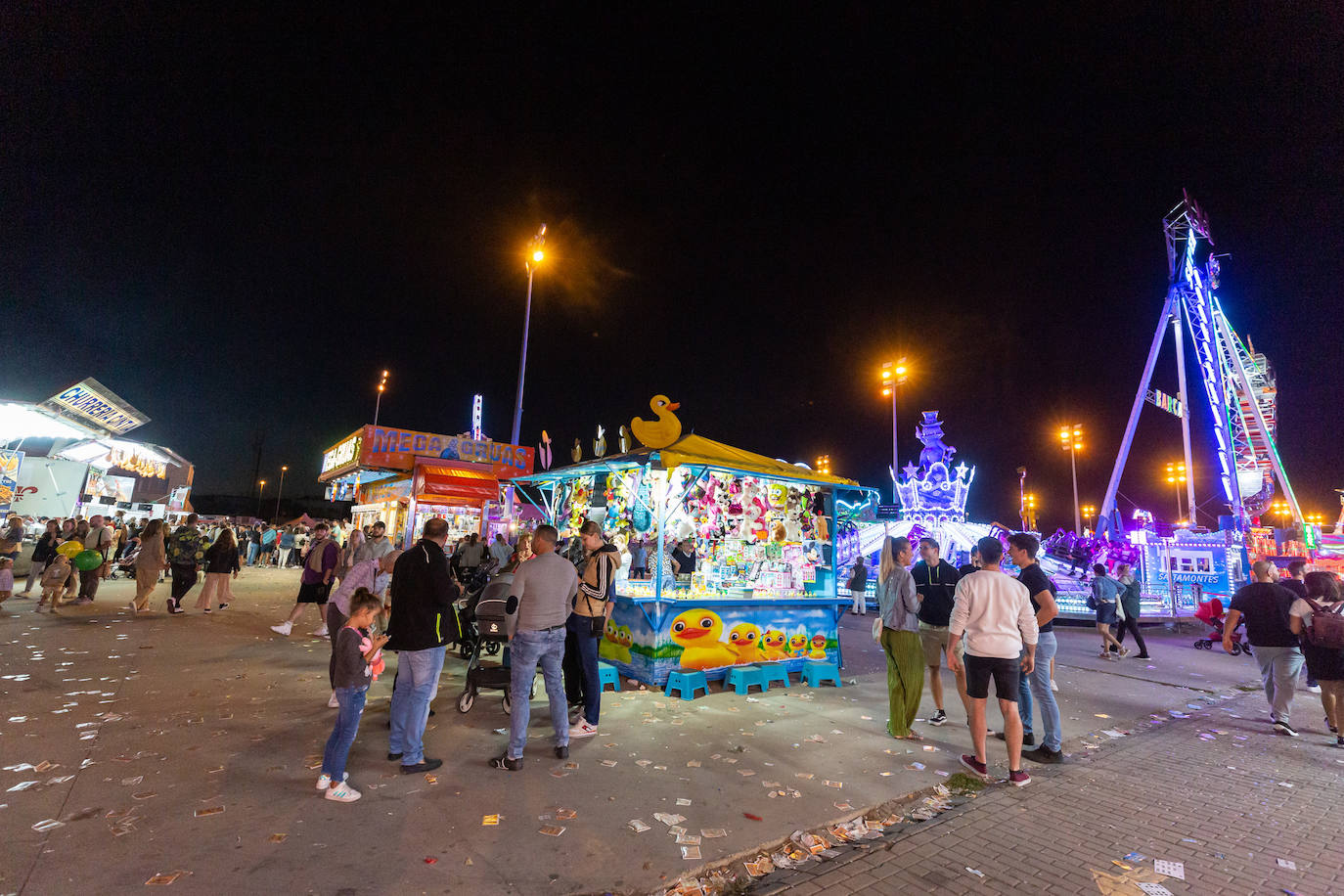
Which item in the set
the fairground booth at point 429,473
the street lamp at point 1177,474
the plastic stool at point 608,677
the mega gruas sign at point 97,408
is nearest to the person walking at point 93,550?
the mega gruas sign at point 97,408

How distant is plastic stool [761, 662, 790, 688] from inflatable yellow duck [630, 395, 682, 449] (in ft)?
10.9

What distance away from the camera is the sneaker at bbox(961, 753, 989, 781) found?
4699 mm

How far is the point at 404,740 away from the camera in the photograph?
178 inches

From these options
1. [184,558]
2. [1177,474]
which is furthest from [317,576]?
[1177,474]

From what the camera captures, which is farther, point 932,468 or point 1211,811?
point 932,468

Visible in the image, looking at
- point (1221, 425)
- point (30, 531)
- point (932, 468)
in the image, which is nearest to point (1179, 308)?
point (1221, 425)

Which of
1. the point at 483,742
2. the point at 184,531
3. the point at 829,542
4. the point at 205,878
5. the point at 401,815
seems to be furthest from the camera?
the point at 184,531

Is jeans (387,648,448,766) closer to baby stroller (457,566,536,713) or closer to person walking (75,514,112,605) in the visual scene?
baby stroller (457,566,536,713)

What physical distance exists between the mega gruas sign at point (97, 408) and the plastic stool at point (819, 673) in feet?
69.2

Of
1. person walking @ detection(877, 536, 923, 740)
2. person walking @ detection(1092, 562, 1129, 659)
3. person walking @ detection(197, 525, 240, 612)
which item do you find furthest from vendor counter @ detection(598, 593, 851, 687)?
person walking @ detection(197, 525, 240, 612)

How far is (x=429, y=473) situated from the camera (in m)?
21.9

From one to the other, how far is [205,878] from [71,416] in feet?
70.2

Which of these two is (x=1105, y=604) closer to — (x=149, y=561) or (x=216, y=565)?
(x=216, y=565)

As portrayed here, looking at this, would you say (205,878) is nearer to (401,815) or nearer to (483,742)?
(401,815)
